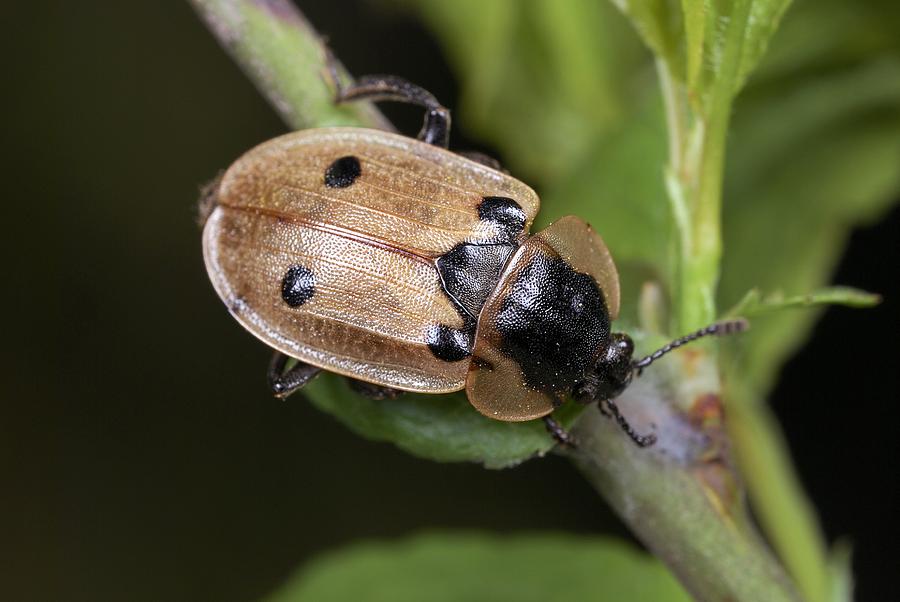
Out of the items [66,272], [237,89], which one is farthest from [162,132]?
[66,272]

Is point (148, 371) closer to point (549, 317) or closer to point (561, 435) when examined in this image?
point (549, 317)

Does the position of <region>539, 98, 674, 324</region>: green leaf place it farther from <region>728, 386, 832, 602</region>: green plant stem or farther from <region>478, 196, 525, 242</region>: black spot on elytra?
<region>728, 386, 832, 602</region>: green plant stem

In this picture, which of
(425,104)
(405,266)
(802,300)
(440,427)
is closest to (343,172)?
(405,266)

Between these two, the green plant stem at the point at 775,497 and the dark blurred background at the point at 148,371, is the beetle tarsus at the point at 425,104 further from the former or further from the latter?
the dark blurred background at the point at 148,371

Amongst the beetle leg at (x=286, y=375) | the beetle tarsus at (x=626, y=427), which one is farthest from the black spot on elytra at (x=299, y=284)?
the beetle tarsus at (x=626, y=427)

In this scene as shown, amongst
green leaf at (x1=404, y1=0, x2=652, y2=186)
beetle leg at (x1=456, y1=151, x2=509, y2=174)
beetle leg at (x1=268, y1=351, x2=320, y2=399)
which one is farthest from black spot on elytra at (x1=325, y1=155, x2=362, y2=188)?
green leaf at (x1=404, y1=0, x2=652, y2=186)

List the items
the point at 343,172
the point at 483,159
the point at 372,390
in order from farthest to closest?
the point at 483,159 → the point at 343,172 → the point at 372,390

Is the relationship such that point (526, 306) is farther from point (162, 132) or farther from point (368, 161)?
point (162, 132)
